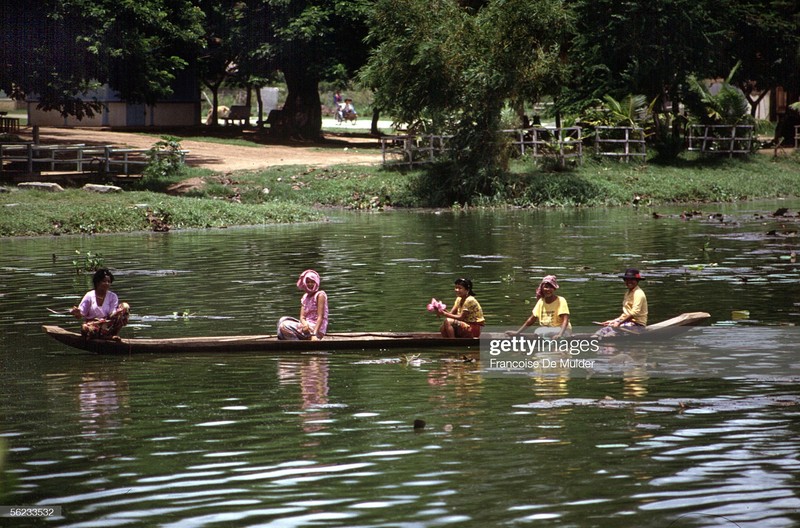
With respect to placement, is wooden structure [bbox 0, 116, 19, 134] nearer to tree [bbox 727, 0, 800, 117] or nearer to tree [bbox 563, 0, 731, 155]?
tree [bbox 563, 0, 731, 155]

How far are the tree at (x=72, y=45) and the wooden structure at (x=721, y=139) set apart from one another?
71.8 ft

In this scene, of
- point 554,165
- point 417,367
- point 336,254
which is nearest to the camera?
point 417,367

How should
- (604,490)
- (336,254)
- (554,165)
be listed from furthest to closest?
(554,165) → (336,254) → (604,490)

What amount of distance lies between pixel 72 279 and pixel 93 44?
19.6m

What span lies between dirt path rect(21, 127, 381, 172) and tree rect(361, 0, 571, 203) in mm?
5576

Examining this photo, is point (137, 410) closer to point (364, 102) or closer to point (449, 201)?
point (449, 201)

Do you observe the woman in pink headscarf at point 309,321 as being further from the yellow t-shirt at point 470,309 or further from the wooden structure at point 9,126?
the wooden structure at point 9,126

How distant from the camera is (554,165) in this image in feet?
145

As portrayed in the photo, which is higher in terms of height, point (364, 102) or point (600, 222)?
point (364, 102)

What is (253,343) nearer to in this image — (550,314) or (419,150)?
(550,314)

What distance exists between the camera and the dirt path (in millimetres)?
46397

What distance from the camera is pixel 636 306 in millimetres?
16312

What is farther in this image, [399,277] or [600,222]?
[600,222]

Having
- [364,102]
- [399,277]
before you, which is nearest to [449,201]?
[399,277]
